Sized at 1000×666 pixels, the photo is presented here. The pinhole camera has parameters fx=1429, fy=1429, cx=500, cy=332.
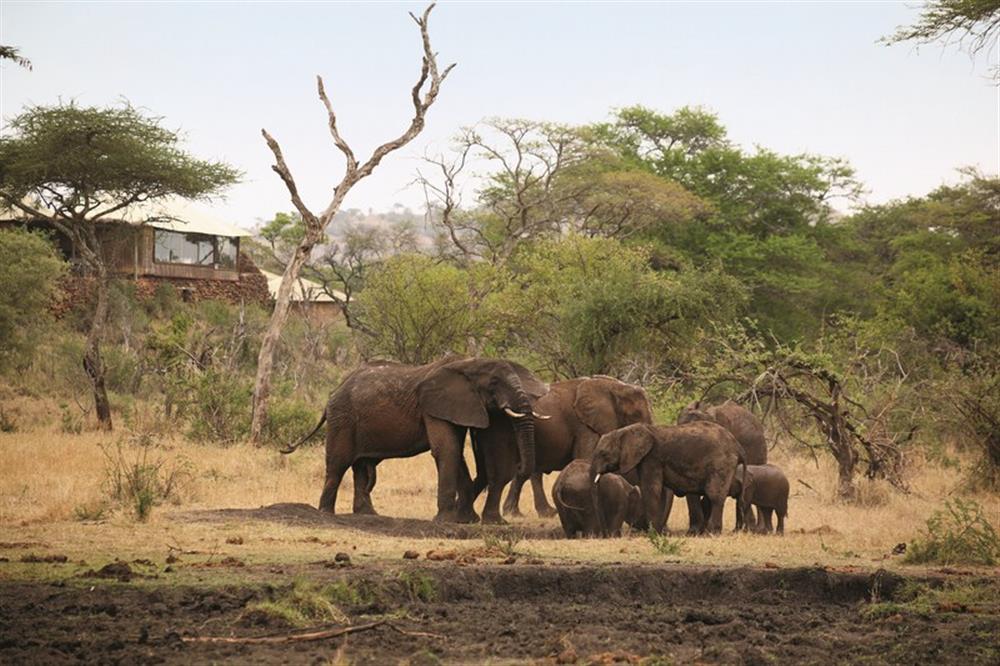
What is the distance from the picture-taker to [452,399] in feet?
52.1

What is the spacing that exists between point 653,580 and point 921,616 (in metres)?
2.08

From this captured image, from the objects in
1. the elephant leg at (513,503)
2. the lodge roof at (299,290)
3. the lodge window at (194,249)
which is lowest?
the elephant leg at (513,503)

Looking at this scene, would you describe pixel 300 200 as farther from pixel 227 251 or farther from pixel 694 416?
pixel 227 251

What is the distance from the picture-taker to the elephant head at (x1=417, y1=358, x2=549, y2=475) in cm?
1575

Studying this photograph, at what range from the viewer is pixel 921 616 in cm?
970

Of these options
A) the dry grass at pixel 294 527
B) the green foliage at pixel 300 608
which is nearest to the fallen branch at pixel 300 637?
the green foliage at pixel 300 608

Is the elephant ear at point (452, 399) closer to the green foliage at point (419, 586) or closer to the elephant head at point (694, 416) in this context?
the elephant head at point (694, 416)

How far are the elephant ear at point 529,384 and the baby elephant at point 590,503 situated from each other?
6.22 ft

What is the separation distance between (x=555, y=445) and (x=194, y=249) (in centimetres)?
3641

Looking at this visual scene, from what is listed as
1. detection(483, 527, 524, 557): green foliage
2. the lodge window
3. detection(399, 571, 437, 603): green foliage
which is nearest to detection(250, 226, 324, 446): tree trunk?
detection(483, 527, 524, 557): green foliage

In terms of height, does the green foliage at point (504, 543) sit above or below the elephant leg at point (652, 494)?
below

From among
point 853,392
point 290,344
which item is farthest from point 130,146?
point 853,392

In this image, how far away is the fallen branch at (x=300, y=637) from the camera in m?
8.28

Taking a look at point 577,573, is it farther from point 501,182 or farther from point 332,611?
point 501,182
